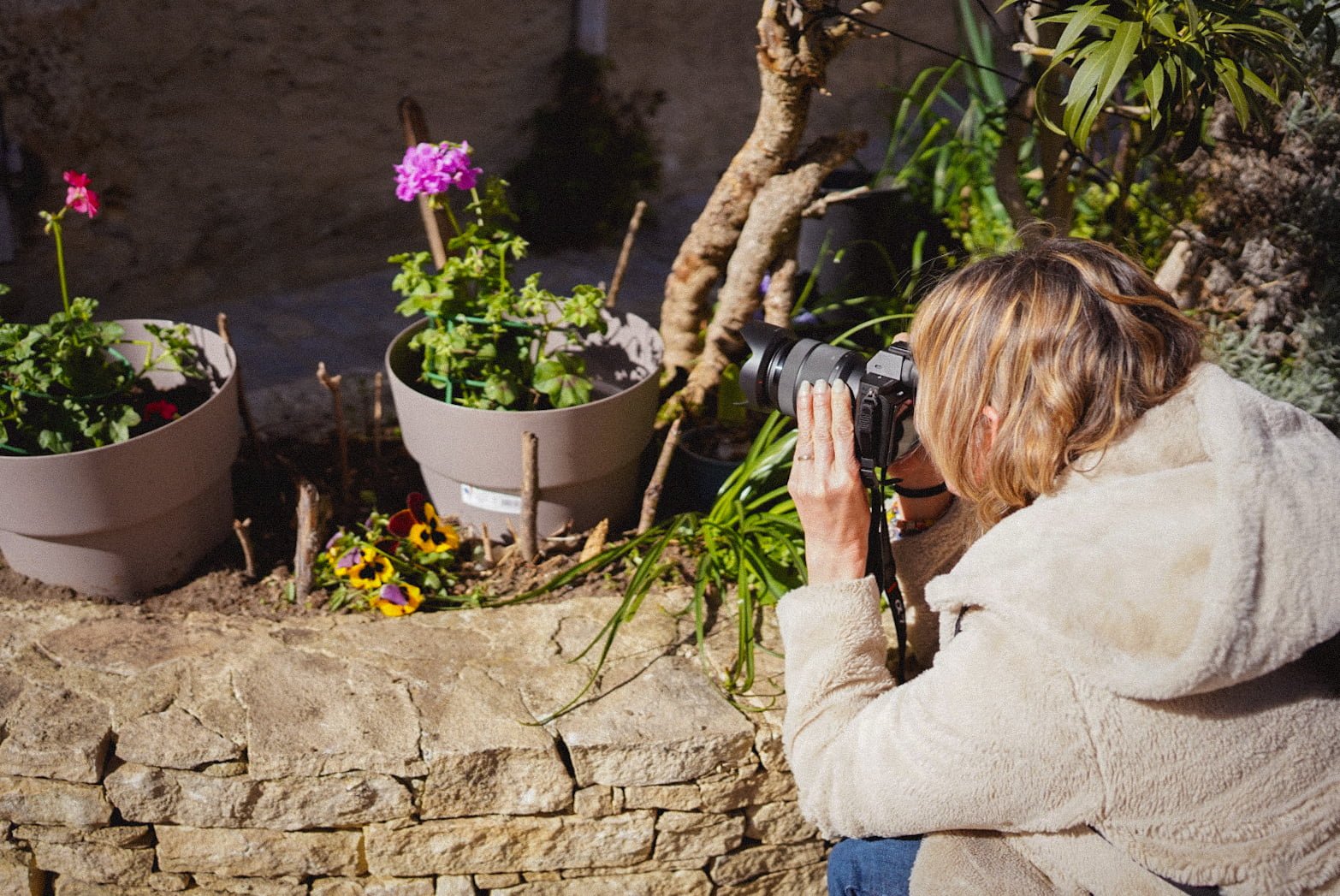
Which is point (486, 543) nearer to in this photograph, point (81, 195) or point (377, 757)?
point (377, 757)

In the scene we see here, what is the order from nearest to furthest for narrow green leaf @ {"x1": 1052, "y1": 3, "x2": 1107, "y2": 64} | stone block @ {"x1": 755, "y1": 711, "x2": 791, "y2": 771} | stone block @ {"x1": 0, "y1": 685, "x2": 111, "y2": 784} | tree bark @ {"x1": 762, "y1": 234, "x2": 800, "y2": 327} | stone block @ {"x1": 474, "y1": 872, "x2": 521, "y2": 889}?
narrow green leaf @ {"x1": 1052, "y1": 3, "x2": 1107, "y2": 64} < stone block @ {"x1": 0, "y1": 685, "x2": 111, "y2": 784} < stone block @ {"x1": 755, "y1": 711, "x2": 791, "y2": 771} < stone block @ {"x1": 474, "y1": 872, "x2": 521, "y2": 889} < tree bark @ {"x1": 762, "y1": 234, "x2": 800, "y2": 327}

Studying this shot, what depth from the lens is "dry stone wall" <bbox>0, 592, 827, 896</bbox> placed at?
1.80m

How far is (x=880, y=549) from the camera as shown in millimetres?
1650

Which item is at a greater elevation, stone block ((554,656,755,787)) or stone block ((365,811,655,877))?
stone block ((554,656,755,787))

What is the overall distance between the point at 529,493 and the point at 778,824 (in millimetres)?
756

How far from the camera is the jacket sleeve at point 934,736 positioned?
3.92 feet

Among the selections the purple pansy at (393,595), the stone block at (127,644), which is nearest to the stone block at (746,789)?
the purple pansy at (393,595)

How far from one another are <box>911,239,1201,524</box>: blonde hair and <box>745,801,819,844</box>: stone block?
2.88ft

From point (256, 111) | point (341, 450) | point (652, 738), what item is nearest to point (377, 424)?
point (341, 450)

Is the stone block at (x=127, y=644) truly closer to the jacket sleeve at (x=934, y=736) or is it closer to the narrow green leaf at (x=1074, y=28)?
the jacket sleeve at (x=934, y=736)

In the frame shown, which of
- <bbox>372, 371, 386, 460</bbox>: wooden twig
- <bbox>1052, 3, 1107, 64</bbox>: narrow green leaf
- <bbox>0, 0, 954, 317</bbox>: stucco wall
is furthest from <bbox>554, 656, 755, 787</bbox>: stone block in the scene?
<bbox>0, 0, 954, 317</bbox>: stucco wall

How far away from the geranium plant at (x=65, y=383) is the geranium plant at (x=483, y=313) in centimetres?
52

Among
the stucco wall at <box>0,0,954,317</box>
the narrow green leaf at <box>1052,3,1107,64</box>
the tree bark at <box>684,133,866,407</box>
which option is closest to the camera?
the narrow green leaf at <box>1052,3,1107,64</box>

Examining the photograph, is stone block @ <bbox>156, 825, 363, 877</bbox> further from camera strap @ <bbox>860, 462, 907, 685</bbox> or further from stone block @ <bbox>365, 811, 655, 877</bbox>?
camera strap @ <bbox>860, 462, 907, 685</bbox>
